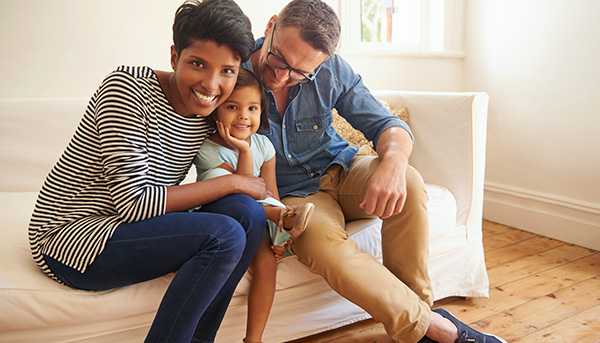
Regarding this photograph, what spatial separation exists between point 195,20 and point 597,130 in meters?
1.87

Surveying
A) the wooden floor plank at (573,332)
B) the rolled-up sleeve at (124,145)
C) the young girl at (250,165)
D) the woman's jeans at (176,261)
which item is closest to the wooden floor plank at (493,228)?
the wooden floor plank at (573,332)

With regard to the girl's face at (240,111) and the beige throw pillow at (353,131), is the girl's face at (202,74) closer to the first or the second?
the girl's face at (240,111)

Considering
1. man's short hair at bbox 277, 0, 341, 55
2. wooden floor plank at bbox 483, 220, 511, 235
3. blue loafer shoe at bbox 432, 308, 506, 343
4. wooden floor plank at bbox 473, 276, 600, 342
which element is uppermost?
man's short hair at bbox 277, 0, 341, 55

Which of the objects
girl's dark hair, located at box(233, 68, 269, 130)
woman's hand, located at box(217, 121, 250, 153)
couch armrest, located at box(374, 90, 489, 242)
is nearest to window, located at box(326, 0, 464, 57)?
couch armrest, located at box(374, 90, 489, 242)

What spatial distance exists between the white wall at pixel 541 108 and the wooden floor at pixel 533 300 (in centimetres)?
21

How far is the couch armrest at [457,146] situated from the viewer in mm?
2043

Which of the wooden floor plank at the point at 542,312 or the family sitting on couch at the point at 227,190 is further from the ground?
the family sitting on couch at the point at 227,190

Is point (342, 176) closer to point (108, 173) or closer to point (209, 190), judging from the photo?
point (209, 190)

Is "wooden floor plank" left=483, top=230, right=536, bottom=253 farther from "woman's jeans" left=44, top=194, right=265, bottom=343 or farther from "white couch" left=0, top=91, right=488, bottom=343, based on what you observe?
"woman's jeans" left=44, top=194, right=265, bottom=343

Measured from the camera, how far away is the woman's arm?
4.58 feet

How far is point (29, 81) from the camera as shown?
2305mm

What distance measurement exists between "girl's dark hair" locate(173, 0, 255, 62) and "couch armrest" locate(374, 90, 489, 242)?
0.91 m

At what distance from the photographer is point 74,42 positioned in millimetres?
2350

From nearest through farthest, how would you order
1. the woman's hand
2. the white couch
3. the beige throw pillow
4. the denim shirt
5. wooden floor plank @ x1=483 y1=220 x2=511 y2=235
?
the white couch → the woman's hand → the denim shirt → the beige throw pillow → wooden floor plank @ x1=483 y1=220 x2=511 y2=235
